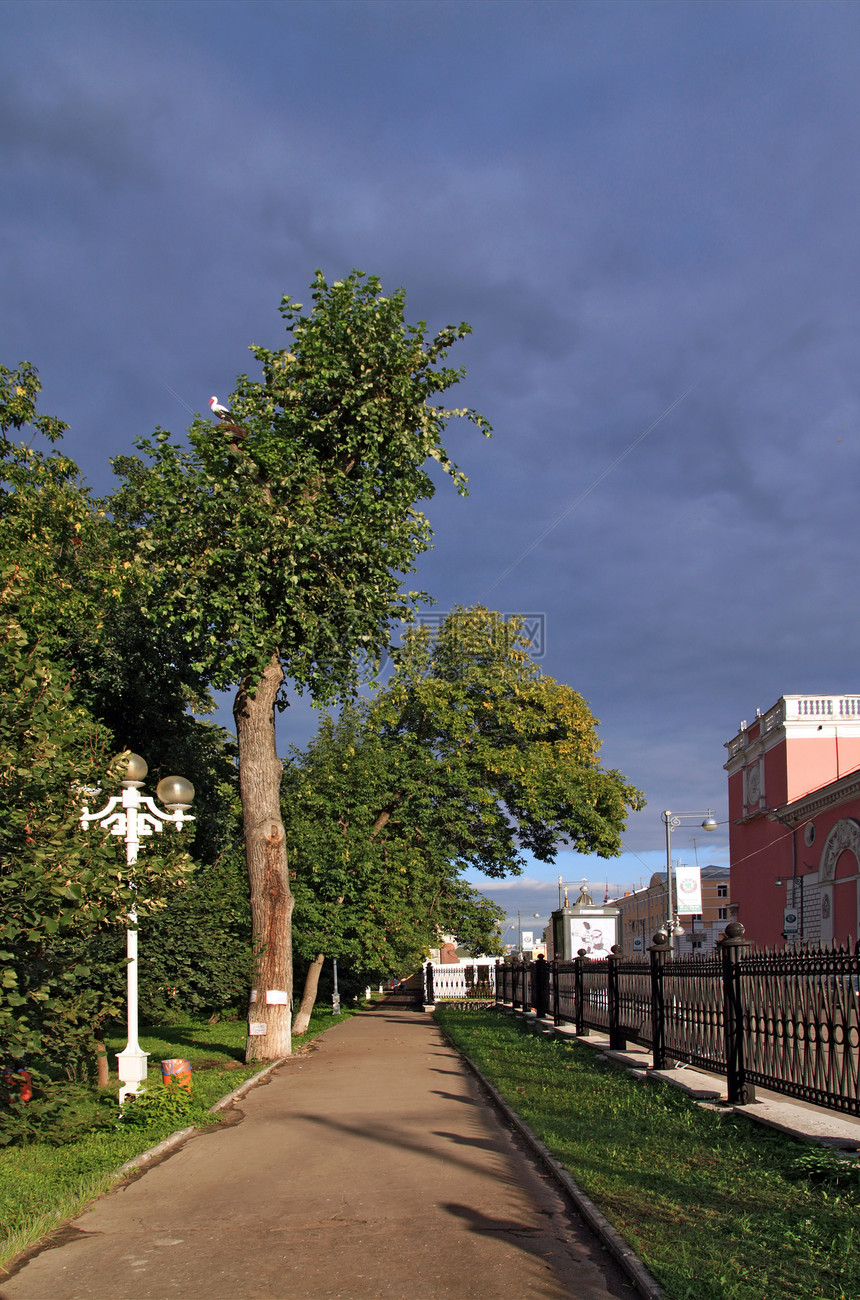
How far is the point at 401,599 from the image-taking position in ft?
59.6


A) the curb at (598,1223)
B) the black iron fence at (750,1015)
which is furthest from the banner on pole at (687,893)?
the curb at (598,1223)

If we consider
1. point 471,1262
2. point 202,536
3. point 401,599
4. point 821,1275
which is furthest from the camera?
point 401,599

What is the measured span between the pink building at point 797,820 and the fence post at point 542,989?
17.6 metres

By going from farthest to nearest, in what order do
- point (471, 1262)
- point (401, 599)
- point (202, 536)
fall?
point (401, 599) < point (202, 536) < point (471, 1262)

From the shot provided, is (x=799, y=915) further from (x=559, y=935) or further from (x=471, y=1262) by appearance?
(x=471, y=1262)

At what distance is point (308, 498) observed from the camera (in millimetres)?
16422

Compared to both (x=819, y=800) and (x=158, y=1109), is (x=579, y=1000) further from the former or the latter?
(x=819, y=800)

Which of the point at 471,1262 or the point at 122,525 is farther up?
the point at 122,525

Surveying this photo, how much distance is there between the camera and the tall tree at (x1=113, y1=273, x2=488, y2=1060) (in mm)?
15547

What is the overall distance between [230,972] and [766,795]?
35.1m

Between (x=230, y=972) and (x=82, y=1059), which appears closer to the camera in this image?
(x=82, y=1059)

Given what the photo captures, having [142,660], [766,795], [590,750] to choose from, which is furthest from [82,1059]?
[766,795]

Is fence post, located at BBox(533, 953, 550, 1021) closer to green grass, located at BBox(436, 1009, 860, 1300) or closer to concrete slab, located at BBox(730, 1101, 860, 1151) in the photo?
green grass, located at BBox(436, 1009, 860, 1300)

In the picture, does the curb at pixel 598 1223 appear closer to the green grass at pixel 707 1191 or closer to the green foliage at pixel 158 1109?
the green grass at pixel 707 1191
